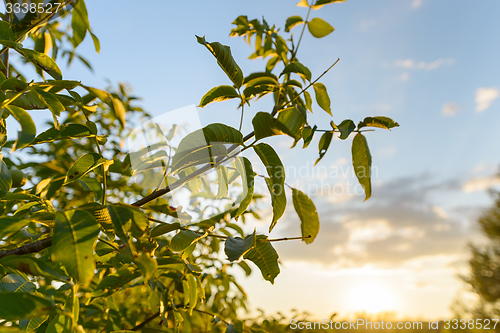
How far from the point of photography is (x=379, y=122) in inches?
32.3

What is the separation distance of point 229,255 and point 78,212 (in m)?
0.28

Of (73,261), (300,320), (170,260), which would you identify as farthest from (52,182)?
(300,320)

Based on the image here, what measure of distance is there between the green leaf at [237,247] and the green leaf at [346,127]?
1.08 ft

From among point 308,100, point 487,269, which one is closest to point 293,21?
point 308,100

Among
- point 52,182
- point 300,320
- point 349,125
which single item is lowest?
point 300,320

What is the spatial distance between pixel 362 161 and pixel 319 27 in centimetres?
66

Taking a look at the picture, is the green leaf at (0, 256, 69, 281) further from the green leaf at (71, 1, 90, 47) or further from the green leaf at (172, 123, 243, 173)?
the green leaf at (71, 1, 90, 47)

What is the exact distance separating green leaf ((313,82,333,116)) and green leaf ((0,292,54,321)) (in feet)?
2.75

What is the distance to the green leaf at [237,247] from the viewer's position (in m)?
0.62

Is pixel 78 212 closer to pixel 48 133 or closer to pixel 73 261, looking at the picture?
pixel 73 261

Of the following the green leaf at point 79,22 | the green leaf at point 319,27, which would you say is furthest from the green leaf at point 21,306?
the green leaf at point 319,27

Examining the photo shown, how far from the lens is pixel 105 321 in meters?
1.06

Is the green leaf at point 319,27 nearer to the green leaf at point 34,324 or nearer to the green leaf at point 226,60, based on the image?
the green leaf at point 226,60

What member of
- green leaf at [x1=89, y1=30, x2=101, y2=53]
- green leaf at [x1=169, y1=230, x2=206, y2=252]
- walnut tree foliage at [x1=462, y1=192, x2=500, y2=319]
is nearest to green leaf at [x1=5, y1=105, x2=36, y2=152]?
green leaf at [x1=169, y1=230, x2=206, y2=252]
